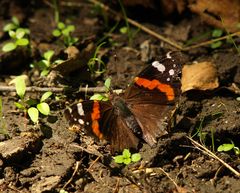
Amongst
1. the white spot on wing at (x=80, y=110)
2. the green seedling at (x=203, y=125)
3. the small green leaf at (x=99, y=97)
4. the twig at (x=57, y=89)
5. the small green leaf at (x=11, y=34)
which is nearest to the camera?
the white spot on wing at (x=80, y=110)

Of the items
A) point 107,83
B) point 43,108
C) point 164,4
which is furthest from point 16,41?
point 164,4

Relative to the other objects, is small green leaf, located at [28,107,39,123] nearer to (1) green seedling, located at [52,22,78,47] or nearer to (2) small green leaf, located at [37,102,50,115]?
(2) small green leaf, located at [37,102,50,115]

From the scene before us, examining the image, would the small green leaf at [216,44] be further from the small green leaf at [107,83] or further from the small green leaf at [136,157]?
the small green leaf at [136,157]

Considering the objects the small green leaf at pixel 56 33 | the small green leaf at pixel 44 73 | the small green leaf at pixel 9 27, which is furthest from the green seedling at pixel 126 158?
the small green leaf at pixel 9 27

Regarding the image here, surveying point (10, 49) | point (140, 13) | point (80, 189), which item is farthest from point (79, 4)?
point (80, 189)

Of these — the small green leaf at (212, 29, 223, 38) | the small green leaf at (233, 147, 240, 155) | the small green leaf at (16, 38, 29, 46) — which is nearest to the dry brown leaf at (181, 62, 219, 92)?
the small green leaf at (212, 29, 223, 38)

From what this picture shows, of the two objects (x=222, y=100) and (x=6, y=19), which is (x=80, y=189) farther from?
(x=6, y=19)
